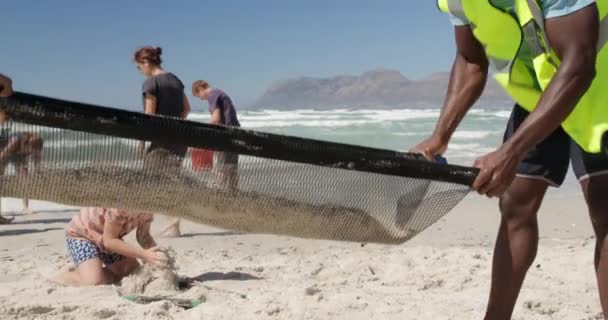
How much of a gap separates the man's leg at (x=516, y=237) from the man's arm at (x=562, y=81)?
487mm

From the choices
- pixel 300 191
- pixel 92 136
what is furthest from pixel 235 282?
pixel 92 136

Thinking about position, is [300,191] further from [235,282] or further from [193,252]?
[193,252]

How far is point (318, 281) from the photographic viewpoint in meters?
5.02

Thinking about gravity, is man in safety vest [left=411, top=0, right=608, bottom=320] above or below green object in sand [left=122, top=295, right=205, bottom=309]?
above

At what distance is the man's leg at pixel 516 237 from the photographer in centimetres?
296

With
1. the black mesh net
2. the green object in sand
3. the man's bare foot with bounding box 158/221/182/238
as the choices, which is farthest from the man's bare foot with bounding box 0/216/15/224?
the black mesh net

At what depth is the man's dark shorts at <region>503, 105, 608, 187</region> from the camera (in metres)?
2.92

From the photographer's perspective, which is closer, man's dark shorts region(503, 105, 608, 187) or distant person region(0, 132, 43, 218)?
distant person region(0, 132, 43, 218)

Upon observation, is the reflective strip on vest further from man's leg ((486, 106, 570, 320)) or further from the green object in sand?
the green object in sand

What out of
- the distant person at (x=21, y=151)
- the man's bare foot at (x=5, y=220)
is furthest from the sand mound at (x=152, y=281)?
the man's bare foot at (x=5, y=220)

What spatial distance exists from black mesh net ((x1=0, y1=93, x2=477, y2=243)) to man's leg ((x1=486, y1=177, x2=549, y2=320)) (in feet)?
0.66

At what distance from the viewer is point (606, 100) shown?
8.76 feet

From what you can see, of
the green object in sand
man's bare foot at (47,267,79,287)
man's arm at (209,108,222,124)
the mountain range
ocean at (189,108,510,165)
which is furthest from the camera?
the mountain range

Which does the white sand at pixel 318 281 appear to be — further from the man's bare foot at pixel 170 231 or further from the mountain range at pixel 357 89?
the mountain range at pixel 357 89
